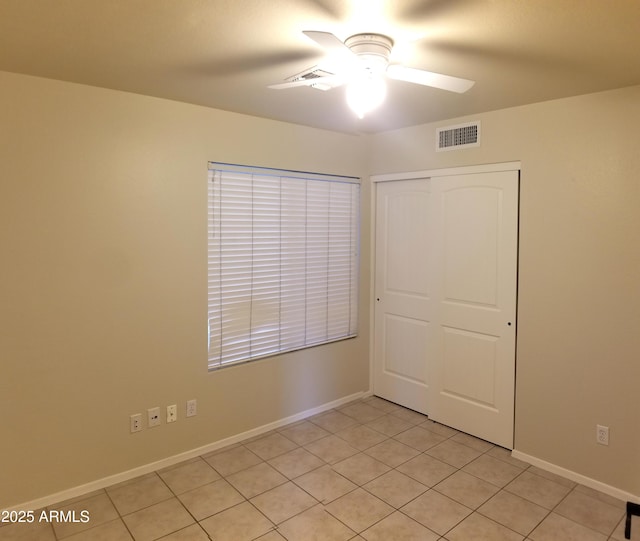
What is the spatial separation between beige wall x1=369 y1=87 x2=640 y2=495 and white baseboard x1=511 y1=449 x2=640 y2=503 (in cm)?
3

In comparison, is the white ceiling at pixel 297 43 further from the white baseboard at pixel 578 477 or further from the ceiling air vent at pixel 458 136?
the white baseboard at pixel 578 477

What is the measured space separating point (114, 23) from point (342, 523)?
2.67m

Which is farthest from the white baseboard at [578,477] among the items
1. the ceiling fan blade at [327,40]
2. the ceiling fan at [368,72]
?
the ceiling fan blade at [327,40]

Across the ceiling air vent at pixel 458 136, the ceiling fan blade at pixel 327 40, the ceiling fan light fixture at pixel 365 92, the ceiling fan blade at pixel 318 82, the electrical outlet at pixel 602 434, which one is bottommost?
the electrical outlet at pixel 602 434

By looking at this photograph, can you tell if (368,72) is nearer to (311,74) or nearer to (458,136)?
(311,74)

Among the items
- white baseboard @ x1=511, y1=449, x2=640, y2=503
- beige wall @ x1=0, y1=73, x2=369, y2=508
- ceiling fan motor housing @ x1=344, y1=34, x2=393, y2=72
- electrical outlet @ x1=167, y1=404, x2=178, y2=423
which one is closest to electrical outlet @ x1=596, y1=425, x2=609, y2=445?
white baseboard @ x1=511, y1=449, x2=640, y2=503

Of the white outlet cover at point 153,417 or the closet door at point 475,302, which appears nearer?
the white outlet cover at point 153,417

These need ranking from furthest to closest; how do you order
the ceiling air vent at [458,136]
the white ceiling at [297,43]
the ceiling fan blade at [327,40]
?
1. the ceiling air vent at [458,136]
2. the white ceiling at [297,43]
3. the ceiling fan blade at [327,40]

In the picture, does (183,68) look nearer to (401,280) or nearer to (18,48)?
(18,48)

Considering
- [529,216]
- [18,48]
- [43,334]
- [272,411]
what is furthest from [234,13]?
[272,411]

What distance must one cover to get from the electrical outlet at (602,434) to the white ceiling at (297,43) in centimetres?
207

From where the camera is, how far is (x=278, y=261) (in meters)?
3.55

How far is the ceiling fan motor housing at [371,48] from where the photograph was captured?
6.15ft

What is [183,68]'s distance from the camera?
2.32 metres
